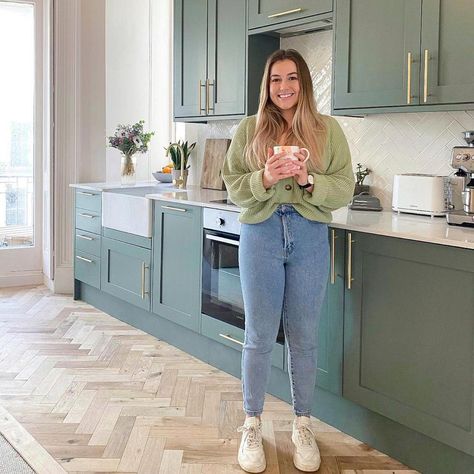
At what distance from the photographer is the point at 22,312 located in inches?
183

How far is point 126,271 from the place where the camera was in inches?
167

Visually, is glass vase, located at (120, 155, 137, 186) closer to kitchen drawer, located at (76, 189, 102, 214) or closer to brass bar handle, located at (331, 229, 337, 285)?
kitchen drawer, located at (76, 189, 102, 214)

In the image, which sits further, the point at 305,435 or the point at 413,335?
the point at 305,435

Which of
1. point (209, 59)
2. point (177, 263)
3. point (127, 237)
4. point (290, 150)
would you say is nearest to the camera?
point (290, 150)

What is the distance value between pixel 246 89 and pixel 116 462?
2134 mm

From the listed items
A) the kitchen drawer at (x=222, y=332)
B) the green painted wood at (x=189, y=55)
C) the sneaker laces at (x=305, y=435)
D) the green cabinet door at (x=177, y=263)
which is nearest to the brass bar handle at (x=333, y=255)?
the sneaker laces at (x=305, y=435)

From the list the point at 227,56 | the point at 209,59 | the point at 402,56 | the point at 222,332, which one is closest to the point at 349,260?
the point at 402,56

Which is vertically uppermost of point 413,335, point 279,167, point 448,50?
point 448,50

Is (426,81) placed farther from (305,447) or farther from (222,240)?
(305,447)

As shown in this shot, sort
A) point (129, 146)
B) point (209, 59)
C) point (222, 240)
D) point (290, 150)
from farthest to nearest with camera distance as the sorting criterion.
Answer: point (129, 146), point (209, 59), point (222, 240), point (290, 150)

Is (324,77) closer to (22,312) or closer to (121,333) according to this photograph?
(121,333)

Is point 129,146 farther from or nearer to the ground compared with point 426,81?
nearer to the ground

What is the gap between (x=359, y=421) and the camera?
2.70 m

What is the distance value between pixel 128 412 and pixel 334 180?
1.39m
